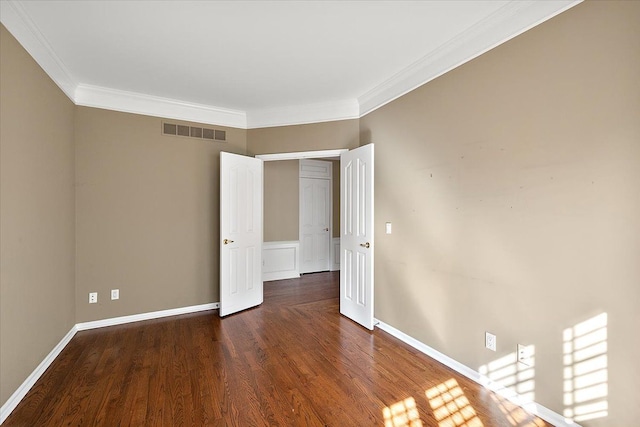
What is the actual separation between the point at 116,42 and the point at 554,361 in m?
3.99

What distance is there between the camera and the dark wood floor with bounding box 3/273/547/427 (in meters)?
1.93

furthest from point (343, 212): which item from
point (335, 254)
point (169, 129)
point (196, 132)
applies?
point (335, 254)

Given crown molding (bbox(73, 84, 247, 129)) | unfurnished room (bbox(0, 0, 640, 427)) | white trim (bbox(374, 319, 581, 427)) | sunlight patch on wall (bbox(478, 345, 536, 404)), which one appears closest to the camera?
unfurnished room (bbox(0, 0, 640, 427))

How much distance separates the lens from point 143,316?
364 centimetres

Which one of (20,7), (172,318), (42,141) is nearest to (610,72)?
(20,7)

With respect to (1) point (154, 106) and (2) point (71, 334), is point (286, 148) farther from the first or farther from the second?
(2) point (71, 334)

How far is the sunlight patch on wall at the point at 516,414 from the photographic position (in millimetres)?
1870

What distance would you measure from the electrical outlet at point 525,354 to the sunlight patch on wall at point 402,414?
0.80 metres

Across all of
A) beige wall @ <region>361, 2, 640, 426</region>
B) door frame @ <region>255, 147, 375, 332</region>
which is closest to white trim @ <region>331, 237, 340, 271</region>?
door frame @ <region>255, 147, 375, 332</region>

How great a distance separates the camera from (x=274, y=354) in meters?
2.79

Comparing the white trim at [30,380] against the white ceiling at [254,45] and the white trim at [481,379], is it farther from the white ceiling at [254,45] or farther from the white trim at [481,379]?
the white trim at [481,379]

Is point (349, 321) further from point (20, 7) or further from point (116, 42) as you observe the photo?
point (20, 7)

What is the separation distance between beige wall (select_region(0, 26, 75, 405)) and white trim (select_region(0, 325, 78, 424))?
4 cm

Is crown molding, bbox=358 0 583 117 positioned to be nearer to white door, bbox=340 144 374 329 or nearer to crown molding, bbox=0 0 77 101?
white door, bbox=340 144 374 329
